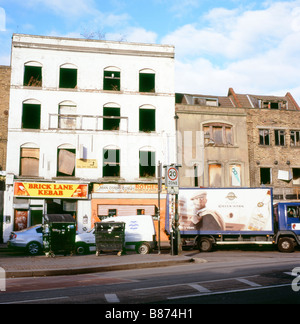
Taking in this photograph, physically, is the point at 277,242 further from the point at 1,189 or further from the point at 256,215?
the point at 1,189

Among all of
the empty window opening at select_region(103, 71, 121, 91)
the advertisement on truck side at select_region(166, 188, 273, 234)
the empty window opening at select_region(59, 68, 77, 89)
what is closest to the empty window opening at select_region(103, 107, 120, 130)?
the empty window opening at select_region(103, 71, 121, 91)

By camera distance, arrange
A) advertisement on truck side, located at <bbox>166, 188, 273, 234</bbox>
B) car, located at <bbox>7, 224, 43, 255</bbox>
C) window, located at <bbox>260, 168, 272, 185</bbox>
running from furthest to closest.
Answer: window, located at <bbox>260, 168, 272, 185</bbox> < advertisement on truck side, located at <bbox>166, 188, 273, 234</bbox> < car, located at <bbox>7, 224, 43, 255</bbox>

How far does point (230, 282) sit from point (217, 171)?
20817 millimetres

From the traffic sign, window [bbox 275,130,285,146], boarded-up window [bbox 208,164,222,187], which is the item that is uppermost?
window [bbox 275,130,285,146]

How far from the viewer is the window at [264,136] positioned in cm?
3158

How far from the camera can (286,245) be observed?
20.7 metres

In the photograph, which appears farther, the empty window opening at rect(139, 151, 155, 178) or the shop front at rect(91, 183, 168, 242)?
the empty window opening at rect(139, 151, 155, 178)

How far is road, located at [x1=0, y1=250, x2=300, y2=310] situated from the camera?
7.52m

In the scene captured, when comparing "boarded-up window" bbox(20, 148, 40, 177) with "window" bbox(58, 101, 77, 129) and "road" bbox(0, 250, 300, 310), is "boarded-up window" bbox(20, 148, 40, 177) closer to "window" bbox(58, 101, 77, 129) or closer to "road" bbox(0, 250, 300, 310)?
"window" bbox(58, 101, 77, 129)

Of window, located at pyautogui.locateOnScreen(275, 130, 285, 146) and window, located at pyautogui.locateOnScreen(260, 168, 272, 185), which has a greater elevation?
window, located at pyautogui.locateOnScreen(275, 130, 285, 146)

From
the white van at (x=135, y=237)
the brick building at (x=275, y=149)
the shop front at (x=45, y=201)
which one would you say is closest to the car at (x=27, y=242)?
the white van at (x=135, y=237)

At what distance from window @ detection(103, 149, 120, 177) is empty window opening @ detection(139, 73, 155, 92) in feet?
18.5

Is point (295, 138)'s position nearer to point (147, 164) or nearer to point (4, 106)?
point (147, 164)
